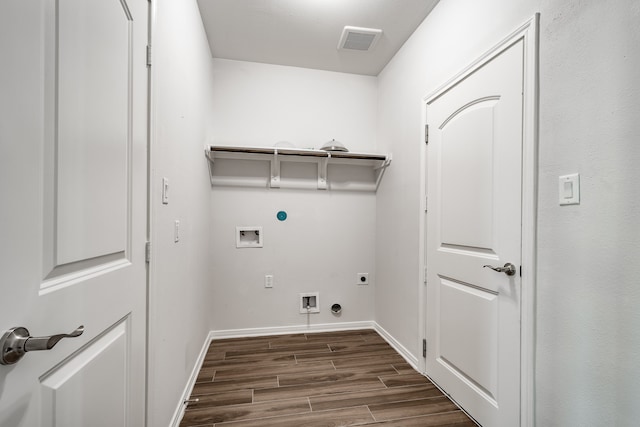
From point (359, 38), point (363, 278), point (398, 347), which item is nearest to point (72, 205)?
point (359, 38)

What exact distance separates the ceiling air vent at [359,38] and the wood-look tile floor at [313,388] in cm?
261

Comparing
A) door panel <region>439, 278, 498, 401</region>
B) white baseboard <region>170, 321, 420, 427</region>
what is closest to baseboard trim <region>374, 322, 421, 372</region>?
white baseboard <region>170, 321, 420, 427</region>

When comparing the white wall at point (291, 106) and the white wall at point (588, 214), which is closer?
the white wall at point (588, 214)

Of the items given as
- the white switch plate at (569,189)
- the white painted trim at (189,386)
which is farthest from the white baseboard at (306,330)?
the white switch plate at (569,189)

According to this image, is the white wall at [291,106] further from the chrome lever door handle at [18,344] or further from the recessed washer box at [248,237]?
the chrome lever door handle at [18,344]

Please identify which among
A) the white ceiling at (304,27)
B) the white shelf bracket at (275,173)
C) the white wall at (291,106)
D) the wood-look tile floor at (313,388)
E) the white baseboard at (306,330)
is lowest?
the wood-look tile floor at (313,388)

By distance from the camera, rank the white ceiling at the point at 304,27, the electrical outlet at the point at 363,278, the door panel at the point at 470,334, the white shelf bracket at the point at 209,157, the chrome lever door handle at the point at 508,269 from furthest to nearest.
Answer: the electrical outlet at the point at 363,278, the white shelf bracket at the point at 209,157, the white ceiling at the point at 304,27, the door panel at the point at 470,334, the chrome lever door handle at the point at 508,269

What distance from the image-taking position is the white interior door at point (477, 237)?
1.33 meters

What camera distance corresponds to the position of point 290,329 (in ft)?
8.98

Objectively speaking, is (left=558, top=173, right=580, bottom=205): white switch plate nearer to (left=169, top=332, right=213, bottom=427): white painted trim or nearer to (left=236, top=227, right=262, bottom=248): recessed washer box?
(left=169, top=332, right=213, bottom=427): white painted trim

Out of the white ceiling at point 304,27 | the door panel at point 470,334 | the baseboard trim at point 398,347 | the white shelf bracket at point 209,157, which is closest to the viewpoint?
the door panel at point 470,334

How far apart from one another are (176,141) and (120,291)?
2.86ft

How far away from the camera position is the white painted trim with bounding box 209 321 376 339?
2633mm

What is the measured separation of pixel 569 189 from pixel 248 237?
2352 millimetres
